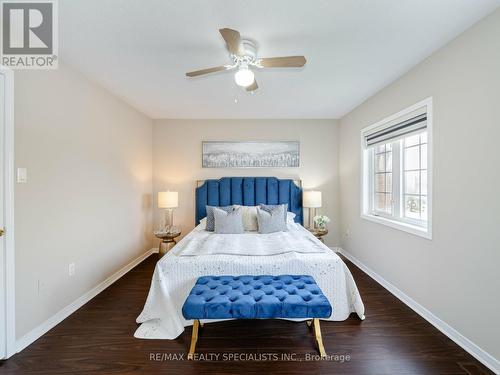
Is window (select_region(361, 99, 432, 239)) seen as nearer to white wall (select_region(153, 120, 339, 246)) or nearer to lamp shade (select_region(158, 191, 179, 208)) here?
white wall (select_region(153, 120, 339, 246))

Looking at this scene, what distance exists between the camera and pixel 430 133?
7.30 ft

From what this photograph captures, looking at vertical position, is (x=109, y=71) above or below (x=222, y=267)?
above

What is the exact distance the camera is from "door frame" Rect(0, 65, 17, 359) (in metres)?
1.76

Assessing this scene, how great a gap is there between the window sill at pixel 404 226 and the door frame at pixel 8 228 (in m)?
3.61

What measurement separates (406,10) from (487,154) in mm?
1196

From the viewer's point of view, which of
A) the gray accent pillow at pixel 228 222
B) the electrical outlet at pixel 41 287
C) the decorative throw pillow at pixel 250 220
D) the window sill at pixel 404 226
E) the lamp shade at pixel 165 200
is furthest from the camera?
the lamp shade at pixel 165 200

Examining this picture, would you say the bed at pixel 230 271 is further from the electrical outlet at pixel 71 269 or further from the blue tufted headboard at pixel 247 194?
the blue tufted headboard at pixel 247 194

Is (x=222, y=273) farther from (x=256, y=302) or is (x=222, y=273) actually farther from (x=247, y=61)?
(x=247, y=61)

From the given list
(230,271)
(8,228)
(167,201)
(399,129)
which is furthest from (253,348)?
(399,129)

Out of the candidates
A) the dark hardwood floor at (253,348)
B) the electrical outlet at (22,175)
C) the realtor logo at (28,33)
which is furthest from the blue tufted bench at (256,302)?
the realtor logo at (28,33)

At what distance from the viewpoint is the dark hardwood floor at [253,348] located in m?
1.70

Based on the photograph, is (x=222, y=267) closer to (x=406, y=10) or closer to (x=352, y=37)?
(x=352, y=37)

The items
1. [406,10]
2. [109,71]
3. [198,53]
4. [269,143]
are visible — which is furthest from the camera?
[269,143]

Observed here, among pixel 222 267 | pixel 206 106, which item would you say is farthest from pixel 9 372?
pixel 206 106
